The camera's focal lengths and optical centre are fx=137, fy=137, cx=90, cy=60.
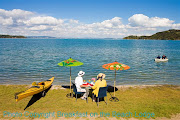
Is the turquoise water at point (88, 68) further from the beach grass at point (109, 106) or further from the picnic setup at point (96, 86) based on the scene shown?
the picnic setup at point (96, 86)

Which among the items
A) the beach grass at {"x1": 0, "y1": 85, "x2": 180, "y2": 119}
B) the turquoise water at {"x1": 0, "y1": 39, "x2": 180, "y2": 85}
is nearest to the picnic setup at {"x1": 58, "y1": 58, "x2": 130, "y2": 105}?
the beach grass at {"x1": 0, "y1": 85, "x2": 180, "y2": 119}

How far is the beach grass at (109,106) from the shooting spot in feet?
24.5

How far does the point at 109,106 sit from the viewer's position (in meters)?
8.44

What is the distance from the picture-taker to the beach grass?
7.46 m

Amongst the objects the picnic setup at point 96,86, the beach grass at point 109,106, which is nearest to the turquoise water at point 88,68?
the beach grass at point 109,106

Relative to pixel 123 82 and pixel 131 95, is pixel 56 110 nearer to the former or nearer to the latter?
pixel 131 95

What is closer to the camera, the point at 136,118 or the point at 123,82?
the point at 136,118

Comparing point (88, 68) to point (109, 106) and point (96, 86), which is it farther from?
point (109, 106)

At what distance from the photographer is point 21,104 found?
866 centimetres

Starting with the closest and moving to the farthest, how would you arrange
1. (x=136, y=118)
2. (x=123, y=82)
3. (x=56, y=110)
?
(x=136, y=118) < (x=56, y=110) < (x=123, y=82)

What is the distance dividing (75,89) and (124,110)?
10.7ft

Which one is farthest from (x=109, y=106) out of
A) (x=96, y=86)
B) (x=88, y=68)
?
(x=88, y=68)

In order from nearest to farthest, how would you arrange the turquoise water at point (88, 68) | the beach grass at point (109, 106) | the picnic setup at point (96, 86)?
the beach grass at point (109, 106), the picnic setup at point (96, 86), the turquoise water at point (88, 68)

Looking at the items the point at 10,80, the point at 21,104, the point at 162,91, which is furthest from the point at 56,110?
the point at 10,80
